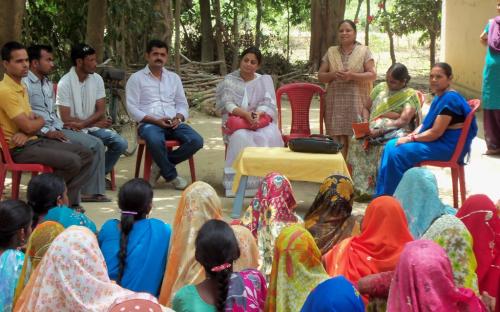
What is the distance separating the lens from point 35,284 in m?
3.34

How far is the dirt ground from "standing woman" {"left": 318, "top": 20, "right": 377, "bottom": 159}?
0.71m

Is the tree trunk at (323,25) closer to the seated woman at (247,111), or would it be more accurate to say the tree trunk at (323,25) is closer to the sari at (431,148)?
the seated woman at (247,111)

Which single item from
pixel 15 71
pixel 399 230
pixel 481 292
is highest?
pixel 15 71

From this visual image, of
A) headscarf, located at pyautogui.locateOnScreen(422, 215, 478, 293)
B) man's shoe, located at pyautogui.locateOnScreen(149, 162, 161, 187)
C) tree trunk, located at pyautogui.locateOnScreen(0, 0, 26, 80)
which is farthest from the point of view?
man's shoe, located at pyautogui.locateOnScreen(149, 162, 161, 187)

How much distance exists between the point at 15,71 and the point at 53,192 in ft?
7.14

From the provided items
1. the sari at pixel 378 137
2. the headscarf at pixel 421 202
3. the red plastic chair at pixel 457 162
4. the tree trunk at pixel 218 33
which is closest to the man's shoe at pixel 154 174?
the sari at pixel 378 137

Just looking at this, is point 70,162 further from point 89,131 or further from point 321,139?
point 321,139

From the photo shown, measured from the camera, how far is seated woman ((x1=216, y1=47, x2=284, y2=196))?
7824mm

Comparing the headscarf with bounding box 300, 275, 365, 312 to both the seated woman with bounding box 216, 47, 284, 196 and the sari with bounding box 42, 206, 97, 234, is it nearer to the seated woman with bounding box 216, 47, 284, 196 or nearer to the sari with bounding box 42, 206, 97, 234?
the sari with bounding box 42, 206, 97, 234

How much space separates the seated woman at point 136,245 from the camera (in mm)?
4141

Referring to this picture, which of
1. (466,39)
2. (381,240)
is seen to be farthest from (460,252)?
(466,39)

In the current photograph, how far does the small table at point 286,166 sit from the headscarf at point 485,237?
267 cm

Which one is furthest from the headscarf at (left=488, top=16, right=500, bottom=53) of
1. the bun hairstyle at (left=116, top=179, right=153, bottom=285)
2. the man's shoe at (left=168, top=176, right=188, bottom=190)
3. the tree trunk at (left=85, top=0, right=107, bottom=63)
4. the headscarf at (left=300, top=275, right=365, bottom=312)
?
the headscarf at (left=300, top=275, right=365, bottom=312)

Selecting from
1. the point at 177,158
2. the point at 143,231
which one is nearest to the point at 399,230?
the point at 143,231
